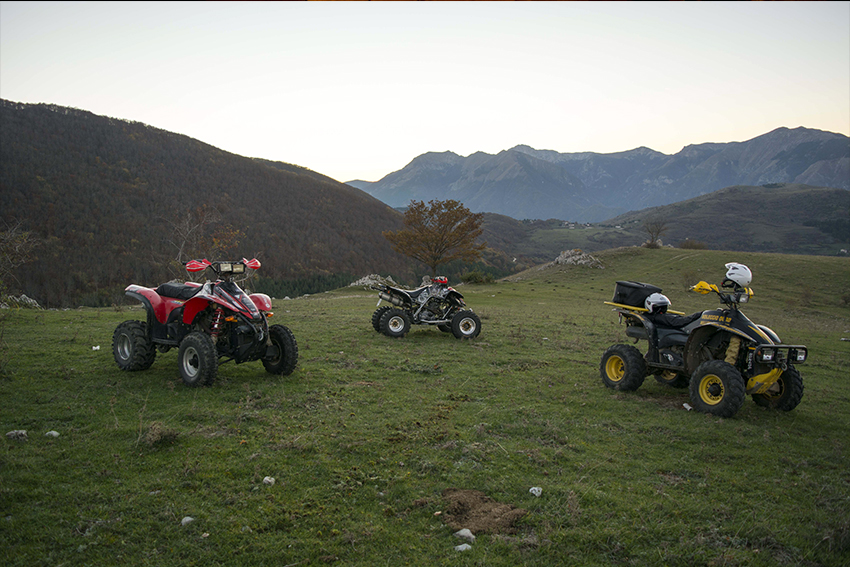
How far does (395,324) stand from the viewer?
13.7 m

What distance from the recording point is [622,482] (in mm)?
4957

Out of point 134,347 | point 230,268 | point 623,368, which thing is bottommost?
point 134,347

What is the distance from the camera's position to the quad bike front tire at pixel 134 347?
27.5 feet

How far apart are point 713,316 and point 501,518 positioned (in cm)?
540

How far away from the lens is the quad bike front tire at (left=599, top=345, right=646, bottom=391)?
841 centimetres

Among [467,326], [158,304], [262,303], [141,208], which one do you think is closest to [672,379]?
[467,326]

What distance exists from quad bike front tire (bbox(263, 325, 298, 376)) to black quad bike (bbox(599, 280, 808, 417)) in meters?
5.93

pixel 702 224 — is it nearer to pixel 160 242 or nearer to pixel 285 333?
pixel 160 242

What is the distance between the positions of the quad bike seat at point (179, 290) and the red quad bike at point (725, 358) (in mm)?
7868

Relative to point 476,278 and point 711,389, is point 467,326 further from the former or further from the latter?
point 476,278

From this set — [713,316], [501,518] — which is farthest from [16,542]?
[713,316]

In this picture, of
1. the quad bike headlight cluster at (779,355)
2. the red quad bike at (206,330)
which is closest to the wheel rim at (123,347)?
the red quad bike at (206,330)

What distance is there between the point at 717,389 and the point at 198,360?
8.22 m

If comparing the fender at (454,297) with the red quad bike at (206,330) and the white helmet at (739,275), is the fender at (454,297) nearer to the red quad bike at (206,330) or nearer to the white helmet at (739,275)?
the red quad bike at (206,330)
